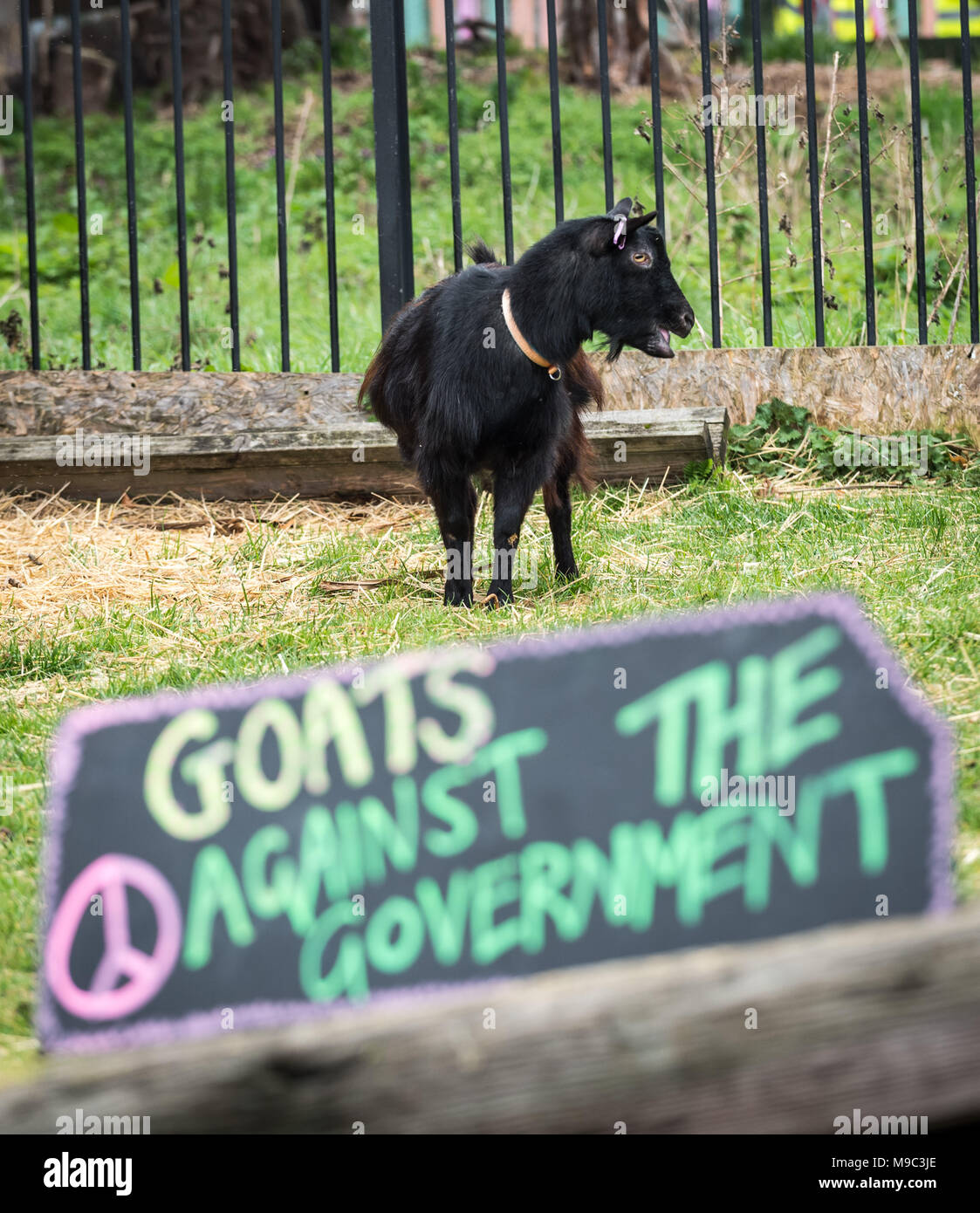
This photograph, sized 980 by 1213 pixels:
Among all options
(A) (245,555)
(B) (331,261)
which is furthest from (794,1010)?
(B) (331,261)

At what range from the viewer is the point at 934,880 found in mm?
1636

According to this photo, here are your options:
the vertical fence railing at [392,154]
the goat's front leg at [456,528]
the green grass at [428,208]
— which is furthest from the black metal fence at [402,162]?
the goat's front leg at [456,528]

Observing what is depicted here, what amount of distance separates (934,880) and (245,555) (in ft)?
12.7

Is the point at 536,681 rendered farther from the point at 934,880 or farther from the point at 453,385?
the point at 453,385

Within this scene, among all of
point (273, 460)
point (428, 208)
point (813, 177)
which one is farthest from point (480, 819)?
point (428, 208)

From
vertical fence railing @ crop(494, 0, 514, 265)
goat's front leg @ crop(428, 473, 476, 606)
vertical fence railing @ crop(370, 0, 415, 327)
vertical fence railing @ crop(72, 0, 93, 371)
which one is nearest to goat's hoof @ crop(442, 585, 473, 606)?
goat's front leg @ crop(428, 473, 476, 606)

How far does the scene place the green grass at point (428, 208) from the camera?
7.61m

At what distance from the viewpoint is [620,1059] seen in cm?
136

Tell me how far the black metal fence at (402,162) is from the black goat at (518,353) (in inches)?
57.7

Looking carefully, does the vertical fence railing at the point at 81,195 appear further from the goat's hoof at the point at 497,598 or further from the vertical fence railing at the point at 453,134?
the goat's hoof at the point at 497,598

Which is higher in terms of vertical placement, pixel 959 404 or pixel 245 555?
pixel 959 404

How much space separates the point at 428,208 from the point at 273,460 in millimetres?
6983

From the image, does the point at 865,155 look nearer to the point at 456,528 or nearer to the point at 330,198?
the point at 330,198

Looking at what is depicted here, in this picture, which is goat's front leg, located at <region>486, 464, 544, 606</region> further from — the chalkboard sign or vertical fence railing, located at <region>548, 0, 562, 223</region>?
the chalkboard sign
